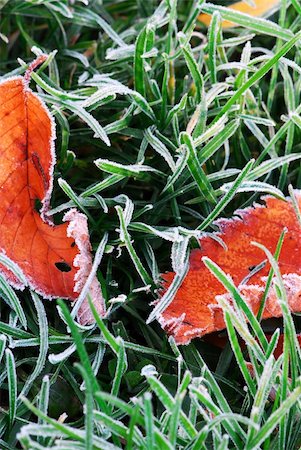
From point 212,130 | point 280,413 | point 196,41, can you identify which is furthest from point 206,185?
point 196,41

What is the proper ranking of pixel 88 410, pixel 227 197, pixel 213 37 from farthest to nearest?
pixel 213 37 → pixel 227 197 → pixel 88 410

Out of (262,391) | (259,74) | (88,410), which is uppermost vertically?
(259,74)

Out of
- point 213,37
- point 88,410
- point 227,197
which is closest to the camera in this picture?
point 88,410

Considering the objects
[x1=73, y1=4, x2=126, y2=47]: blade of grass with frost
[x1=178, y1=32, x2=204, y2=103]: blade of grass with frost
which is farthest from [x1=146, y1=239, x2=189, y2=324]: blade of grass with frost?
[x1=73, y1=4, x2=126, y2=47]: blade of grass with frost

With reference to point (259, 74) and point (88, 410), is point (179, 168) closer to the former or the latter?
point (259, 74)

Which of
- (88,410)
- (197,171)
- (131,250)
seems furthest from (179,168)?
(88,410)

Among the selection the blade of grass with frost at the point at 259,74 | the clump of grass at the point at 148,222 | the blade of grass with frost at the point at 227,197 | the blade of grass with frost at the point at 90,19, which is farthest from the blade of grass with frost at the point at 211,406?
the blade of grass with frost at the point at 90,19

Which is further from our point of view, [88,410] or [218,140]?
[218,140]
